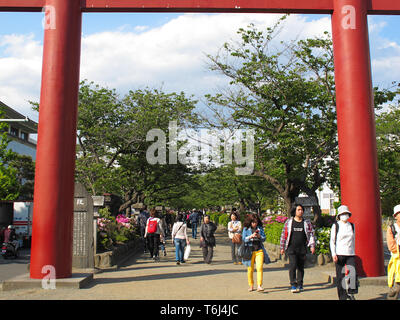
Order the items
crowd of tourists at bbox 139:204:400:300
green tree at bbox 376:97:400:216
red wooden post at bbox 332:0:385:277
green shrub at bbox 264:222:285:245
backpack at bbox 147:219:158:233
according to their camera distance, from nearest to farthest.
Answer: crowd of tourists at bbox 139:204:400:300, red wooden post at bbox 332:0:385:277, backpack at bbox 147:219:158:233, green shrub at bbox 264:222:285:245, green tree at bbox 376:97:400:216

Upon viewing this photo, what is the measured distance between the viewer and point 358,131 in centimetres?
857

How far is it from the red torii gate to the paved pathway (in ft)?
2.61

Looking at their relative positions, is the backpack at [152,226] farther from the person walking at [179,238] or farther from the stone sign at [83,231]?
the stone sign at [83,231]

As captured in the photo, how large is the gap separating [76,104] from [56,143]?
1.05m

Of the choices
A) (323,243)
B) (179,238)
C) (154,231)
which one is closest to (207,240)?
(179,238)

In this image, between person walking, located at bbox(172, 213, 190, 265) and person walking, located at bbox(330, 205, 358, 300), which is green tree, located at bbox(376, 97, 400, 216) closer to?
person walking, located at bbox(172, 213, 190, 265)

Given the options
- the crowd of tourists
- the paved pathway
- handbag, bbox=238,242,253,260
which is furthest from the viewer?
handbag, bbox=238,242,253,260

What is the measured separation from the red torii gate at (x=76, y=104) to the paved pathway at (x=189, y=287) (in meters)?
0.79

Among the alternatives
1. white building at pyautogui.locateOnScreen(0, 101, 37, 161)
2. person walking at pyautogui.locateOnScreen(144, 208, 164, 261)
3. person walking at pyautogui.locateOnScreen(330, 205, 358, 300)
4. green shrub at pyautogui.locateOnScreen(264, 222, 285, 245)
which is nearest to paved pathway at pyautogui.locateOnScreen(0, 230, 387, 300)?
person walking at pyautogui.locateOnScreen(330, 205, 358, 300)

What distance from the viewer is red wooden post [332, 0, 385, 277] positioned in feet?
27.4

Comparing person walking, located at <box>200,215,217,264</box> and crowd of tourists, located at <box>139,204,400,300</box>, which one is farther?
person walking, located at <box>200,215,217,264</box>

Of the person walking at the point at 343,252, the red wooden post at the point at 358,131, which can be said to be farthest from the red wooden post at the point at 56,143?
the red wooden post at the point at 358,131
